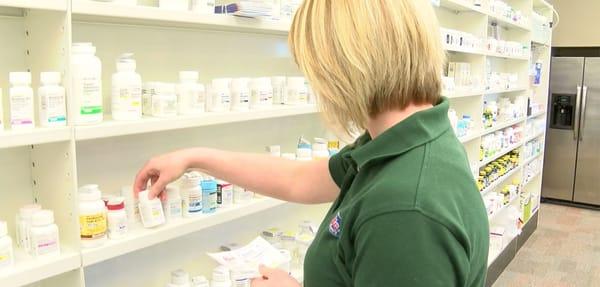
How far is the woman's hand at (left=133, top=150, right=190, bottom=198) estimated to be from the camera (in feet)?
4.95

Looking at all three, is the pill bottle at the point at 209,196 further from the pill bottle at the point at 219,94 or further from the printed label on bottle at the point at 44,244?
the printed label on bottle at the point at 44,244

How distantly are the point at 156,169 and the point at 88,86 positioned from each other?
0.32m

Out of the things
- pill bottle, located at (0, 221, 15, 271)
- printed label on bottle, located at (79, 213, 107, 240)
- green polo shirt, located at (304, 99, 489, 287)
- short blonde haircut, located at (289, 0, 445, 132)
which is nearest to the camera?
green polo shirt, located at (304, 99, 489, 287)

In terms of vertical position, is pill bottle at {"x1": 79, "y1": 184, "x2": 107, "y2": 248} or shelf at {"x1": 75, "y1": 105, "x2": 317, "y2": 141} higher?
shelf at {"x1": 75, "y1": 105, "x2": 317, "y2": 141}

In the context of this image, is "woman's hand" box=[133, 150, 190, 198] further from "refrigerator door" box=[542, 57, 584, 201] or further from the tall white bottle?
"refrigerator door" box=[542, 57, 584, 201]

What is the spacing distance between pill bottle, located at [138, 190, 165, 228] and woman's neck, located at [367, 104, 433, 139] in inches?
30.2

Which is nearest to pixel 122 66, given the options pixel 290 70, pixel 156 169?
pixel 156 169

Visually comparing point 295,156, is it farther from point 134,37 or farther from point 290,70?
point 134,37

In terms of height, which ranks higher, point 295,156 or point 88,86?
point 88,86

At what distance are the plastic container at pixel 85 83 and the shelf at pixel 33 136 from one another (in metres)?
0.05

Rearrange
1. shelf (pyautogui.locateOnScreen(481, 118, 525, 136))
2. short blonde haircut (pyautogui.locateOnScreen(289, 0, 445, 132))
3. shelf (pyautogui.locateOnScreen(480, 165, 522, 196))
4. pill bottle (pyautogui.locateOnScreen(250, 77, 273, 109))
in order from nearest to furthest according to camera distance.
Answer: short blonde haircut (pyautogui.locateOnScreen(289, 0, 445, 132)), pill bottle (pyautogui.locateOnScreen(250, 77, 273, 109)), shelf (pyautogui.locateOnScreen(481, 118, 525, 136)), shelf (pyautogui.locateOnScreen(480, 165, 522, 196))

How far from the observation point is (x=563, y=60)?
21.4 feet

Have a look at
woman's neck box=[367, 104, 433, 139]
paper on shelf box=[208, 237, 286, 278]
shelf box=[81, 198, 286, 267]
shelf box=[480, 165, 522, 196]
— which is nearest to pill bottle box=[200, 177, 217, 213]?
shelf box=[81, 198, 286, 267]

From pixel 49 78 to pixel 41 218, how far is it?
347 millimetres
